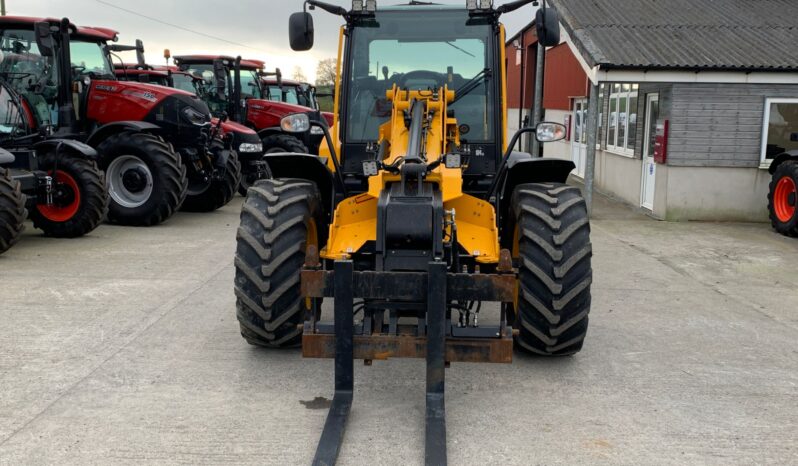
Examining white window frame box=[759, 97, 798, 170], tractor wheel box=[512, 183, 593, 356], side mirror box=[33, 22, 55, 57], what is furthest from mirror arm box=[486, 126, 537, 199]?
white window frame box=[759, 97, 798, 170]

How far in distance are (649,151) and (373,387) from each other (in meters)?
10.4

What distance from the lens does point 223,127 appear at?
1366cm

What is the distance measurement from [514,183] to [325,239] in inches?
56.0

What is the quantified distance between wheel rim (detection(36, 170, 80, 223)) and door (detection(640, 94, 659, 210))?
29.8ft

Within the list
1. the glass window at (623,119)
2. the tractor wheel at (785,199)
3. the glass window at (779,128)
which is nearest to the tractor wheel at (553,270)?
the tractor wheel at (785,199)

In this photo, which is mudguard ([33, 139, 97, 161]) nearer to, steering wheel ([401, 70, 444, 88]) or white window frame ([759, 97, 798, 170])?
steering wheel ([401, 70, 444, 88])

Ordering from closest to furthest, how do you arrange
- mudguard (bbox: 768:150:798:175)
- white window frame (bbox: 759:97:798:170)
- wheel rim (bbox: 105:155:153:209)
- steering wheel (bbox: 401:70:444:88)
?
1. steering wheel (bbox: 401:70:444:88)
2. wheel rim (bbox: 105:155:153:209)
3. mudguard (bbox: 768:150:798:175)
4. white window frame (bbox: 759:97:798:170)

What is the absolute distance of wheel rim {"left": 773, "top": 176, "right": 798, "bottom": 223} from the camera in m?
11.3

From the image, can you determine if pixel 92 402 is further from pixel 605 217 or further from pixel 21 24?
pixel 605 217

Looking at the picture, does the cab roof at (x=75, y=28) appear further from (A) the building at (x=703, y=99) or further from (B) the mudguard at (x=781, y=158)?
(B) the mudguard at (x=781, y=158)

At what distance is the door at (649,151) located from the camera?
13625mm

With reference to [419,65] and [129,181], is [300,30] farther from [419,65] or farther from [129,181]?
[129,181]

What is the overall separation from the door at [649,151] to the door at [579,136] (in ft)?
16.0

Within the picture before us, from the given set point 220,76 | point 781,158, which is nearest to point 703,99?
point 781,158
